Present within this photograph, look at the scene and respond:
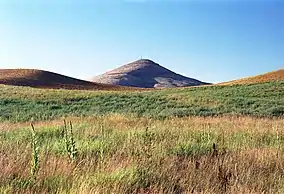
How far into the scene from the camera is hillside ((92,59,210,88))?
9399cm

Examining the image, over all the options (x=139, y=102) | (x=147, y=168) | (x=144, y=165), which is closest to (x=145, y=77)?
(x=139, y=102)

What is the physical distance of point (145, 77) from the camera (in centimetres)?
10575

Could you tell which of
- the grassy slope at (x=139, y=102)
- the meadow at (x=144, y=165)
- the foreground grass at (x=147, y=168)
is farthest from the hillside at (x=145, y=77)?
the foreground grass at (x=147, y=168)

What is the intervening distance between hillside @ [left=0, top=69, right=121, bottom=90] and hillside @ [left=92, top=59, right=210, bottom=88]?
118ft

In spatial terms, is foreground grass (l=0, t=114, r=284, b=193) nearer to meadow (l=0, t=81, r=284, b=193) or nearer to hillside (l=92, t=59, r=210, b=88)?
meadow (l=0, t=81, r=284, b=193)

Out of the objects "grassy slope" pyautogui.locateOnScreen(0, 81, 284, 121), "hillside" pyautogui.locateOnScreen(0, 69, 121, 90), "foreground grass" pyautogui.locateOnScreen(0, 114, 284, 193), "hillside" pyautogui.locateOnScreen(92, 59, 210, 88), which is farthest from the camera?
"hillside" pyautogui.locateOnScreen(92, 59, 210, 88)

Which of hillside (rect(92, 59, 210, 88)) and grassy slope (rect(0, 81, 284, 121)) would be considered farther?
hillside (rect(92, 59, 210, 88))

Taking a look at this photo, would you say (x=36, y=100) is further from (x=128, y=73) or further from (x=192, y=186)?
(x=128, y=73)

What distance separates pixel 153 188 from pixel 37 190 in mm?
1210

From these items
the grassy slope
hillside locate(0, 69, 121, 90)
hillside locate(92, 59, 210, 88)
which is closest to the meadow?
the grassy slope

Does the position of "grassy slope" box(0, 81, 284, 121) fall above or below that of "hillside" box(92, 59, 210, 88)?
below

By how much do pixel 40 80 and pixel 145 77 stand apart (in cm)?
5877

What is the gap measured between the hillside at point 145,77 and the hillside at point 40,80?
35867 millimetres

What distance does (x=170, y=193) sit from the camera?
432cm
